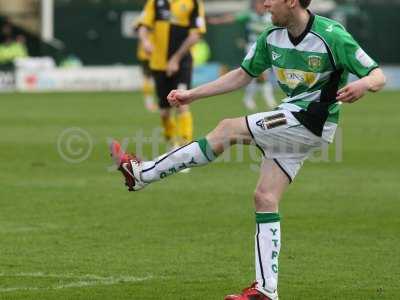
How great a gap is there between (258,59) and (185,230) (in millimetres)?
3140

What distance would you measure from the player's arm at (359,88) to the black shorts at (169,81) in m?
9.58

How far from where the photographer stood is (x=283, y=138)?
25.8 ft

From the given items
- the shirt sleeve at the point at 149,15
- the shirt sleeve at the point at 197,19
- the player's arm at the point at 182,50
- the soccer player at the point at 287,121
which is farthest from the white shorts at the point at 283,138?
the shirt sleeve at the point at 149,15

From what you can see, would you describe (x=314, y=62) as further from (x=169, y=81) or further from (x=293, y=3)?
(x=169, y=81)

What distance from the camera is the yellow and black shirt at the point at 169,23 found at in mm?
16969

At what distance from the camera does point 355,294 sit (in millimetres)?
8312

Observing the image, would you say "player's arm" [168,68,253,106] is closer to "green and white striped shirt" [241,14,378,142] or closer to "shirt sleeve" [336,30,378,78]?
"green and white striped shirt" [241,14,378,142]

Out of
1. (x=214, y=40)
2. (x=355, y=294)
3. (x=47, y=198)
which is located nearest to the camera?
(x=355, y=294)

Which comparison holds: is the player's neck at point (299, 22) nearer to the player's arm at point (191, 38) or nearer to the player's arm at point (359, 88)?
the player's arm at point (359, 88)

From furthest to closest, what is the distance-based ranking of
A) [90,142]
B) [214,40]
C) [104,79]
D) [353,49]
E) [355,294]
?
1. [214,40]
2. [104,79]
3. [90,142]
4. [355,294]
5. [353,49]

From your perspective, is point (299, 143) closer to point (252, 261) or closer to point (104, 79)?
point (252, 261)

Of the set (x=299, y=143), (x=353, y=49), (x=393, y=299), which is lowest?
(x=393, y=299)

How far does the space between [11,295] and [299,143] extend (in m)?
2.10

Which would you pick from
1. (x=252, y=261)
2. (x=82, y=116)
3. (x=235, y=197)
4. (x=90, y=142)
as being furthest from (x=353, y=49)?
(x=82, y=116)
